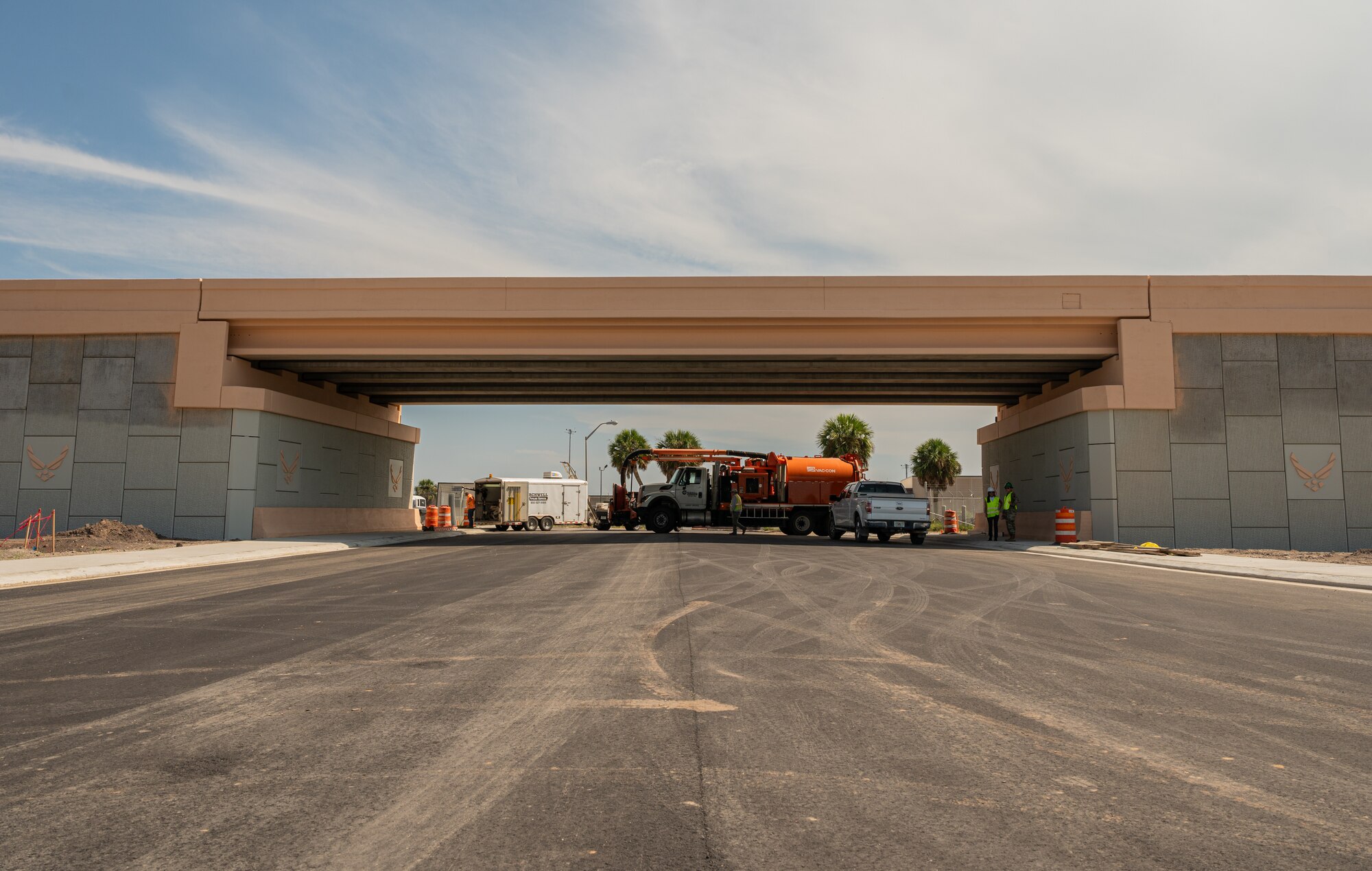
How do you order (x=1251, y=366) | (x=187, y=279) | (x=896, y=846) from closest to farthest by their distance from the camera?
1. (x=896, y=846)
2. (x=1251, y=366)
3. (x=187, y=279)

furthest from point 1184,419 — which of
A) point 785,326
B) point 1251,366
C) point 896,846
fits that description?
point 896,846

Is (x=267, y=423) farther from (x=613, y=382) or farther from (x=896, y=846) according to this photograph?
(x=896, y=846)

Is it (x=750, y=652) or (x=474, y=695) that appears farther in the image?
(x=750, y=652)

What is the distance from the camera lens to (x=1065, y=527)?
83.4 feet

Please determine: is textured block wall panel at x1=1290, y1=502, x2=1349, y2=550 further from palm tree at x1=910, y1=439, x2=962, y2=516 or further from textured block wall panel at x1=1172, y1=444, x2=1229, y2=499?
palm tree at x1=910, y1=439, x2=962, y2=516

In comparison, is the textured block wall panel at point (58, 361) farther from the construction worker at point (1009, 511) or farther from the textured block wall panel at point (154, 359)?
the construction worker at point (1009, 511)

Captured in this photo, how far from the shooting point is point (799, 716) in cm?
541

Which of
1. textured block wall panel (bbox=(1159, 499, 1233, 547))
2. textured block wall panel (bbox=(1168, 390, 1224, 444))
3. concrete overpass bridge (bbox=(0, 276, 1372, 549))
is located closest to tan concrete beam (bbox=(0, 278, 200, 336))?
concrete overpass bridge (bbox=(0, 276, 1372, 549))

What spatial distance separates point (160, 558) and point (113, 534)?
695cm

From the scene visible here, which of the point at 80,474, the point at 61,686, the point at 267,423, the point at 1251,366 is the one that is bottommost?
the point at 61,686

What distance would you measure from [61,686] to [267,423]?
77.2 feet

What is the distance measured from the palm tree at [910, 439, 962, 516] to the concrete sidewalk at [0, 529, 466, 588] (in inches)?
1835

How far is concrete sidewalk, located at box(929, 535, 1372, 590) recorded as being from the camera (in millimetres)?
14688

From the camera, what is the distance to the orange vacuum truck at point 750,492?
3362 centimetres
